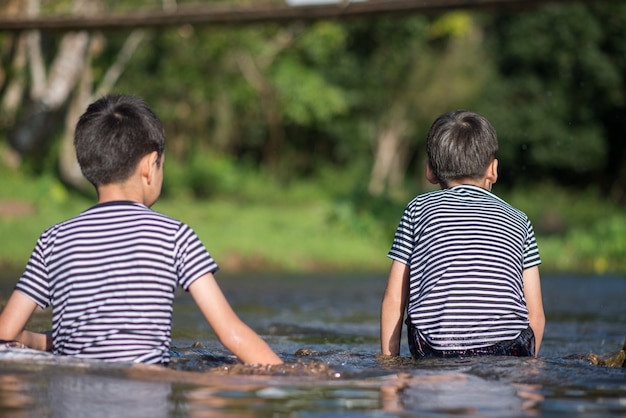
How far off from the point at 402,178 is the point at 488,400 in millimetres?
35751

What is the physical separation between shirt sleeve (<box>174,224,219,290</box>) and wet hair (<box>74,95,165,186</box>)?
1.04ft

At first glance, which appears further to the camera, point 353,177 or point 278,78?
point 353,177

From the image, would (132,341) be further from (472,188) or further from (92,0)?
(92,0)

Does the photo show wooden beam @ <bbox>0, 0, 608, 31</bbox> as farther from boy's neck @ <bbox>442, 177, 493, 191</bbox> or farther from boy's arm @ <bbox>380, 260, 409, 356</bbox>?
boy's arm @ <bbox>380, 260, 409, 356</bbox>

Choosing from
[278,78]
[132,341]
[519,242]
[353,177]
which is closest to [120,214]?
[132,341]

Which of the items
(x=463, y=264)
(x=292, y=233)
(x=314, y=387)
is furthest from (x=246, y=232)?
(x=314, y=387)

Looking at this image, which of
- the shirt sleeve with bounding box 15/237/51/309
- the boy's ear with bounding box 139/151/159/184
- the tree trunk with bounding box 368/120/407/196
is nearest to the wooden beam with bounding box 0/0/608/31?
the boy's ear with bounding box 139/151/159/184

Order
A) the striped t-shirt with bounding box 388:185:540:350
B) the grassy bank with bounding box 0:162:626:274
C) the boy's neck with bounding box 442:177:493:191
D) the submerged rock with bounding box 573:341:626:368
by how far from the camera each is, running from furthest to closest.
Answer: the grassy bank with bounding box 0:162:626:274 → the submerged rock with bounding box 573:341:626:368 → the boy's neck with bounding box 442:177:493:191 → the striped t-shirt with bounding box 388:185:540:350

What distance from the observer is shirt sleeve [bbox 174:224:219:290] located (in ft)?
12.3

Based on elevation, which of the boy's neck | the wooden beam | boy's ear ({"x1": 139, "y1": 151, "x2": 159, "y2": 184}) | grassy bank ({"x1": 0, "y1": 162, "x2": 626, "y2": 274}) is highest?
the wooden beam

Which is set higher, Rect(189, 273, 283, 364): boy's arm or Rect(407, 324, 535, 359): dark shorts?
Rect(189, 273, 283, 364): boy's arm

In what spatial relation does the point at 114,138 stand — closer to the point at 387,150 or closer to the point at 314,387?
the point at 314,387

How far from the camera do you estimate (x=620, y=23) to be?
3183cm

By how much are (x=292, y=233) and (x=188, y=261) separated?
1429 cm
